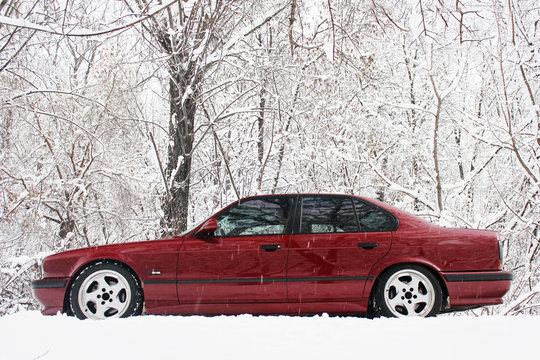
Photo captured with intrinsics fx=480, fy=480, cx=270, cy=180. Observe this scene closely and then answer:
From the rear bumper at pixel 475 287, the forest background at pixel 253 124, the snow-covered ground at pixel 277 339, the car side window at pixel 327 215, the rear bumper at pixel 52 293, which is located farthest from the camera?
the forest background at pixel 253 124

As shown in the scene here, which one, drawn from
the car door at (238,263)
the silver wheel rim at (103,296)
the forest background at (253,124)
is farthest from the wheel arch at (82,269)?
the forest background at (253,124)

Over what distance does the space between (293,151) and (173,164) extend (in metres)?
4.49

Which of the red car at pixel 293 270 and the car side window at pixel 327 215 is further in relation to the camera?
the car side window at pixel 327 215

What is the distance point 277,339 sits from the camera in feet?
12.4

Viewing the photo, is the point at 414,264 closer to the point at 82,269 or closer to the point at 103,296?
the point at 103,296

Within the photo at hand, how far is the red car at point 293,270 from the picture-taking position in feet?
15.6

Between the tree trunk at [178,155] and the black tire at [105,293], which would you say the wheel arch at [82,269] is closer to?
the black tire at [105,293]

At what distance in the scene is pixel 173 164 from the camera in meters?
9.12

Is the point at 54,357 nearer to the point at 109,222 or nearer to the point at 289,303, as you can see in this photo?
the point at 289,303

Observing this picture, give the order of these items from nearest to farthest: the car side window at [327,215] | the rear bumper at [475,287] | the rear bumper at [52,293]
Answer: the rear bumper at [475,287]
the rear bumper at [52,293]
the car side window at [327,215]

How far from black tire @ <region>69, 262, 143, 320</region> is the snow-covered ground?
1.19 feet

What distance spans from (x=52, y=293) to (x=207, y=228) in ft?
5.65

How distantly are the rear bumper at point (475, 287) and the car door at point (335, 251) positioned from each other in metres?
0.74

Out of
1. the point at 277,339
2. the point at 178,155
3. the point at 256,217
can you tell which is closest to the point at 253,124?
the point at 178,155
